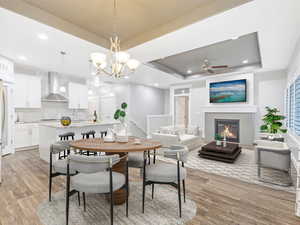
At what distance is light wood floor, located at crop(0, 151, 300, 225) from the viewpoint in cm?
183

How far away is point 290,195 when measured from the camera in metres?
2.38

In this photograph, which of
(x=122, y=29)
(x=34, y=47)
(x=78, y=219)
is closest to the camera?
(x=78, y=219)

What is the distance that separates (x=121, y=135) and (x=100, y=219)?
3.54 ft

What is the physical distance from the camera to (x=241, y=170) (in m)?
Answer: 3.38

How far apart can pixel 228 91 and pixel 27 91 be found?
7.44 m

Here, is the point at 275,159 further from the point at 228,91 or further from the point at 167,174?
the point at 228,91

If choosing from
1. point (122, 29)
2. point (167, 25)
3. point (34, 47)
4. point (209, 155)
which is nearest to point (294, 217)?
point (209, 155)

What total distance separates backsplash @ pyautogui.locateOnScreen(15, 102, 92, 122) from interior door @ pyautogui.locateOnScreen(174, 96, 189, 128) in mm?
4652

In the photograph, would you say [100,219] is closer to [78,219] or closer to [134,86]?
[78,219]

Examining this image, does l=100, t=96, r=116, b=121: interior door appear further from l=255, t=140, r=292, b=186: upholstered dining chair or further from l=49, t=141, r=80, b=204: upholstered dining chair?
l=255, t=140, r=292, b=186: upholstered dining chair

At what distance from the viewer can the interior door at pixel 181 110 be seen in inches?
325

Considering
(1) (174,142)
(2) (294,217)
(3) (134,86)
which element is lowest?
(2) (294,217)

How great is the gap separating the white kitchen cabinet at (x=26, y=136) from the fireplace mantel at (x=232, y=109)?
21.7ft

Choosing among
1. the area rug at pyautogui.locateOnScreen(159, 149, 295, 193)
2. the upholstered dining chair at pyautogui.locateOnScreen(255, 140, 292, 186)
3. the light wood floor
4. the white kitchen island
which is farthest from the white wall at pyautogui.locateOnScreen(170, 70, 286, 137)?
the white kitchen island
